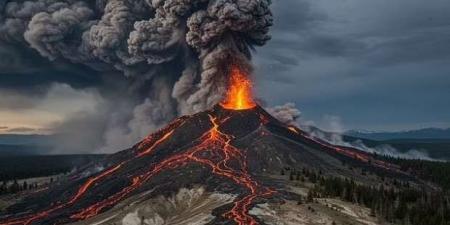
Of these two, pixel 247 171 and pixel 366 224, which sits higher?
pixel 247 171

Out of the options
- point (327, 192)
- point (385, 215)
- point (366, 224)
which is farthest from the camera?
point (327, 192)

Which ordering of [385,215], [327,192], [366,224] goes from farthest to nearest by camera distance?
[327,192] → [385,215] → [366,224]

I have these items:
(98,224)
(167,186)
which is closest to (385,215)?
(167,186)

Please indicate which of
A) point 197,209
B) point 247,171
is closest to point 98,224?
point 197,209

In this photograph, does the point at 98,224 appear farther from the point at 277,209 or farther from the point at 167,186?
the point at 277,209

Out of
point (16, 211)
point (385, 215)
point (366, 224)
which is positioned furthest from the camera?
point (16, 211)

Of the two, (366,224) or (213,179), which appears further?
(213,179)

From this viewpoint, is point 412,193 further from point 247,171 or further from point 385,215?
Result: point 247,171

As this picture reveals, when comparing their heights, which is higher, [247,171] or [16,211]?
[247,171]

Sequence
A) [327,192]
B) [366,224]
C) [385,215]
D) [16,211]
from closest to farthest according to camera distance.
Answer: [366,224] → [385,215] → [327,192] → [16,211]
